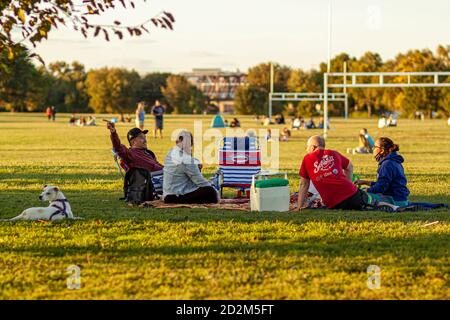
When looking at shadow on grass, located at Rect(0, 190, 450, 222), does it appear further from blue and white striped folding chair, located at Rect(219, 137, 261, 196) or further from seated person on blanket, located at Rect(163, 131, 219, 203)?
blue and white striped folding chair, located at Rect(219, 137, 261, 196)

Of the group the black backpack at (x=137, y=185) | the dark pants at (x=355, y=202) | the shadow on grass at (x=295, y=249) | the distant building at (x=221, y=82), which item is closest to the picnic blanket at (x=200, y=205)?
the black backpack at (x=137, y=185)

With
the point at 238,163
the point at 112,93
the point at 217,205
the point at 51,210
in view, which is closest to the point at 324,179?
the point at 217,205

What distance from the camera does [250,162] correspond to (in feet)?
43.6

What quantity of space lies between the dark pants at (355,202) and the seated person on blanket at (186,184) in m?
1.75

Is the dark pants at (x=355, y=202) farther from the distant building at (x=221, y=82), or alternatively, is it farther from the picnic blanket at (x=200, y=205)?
the distant building at (x=221, y=82)

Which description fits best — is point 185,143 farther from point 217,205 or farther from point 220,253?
point 220,253

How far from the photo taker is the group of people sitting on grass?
1059 centimetres

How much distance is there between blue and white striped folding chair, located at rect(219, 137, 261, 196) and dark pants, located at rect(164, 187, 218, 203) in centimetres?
140

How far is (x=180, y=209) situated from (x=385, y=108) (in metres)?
103

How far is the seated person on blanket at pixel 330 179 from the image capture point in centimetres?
1053

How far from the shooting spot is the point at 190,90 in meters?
123
